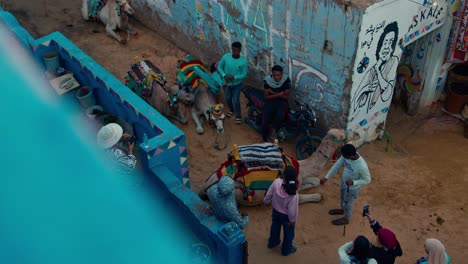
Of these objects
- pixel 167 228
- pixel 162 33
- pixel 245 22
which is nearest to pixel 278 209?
pixel 167 228

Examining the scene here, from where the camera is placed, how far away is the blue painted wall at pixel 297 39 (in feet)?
26.1

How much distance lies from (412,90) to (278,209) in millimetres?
5072

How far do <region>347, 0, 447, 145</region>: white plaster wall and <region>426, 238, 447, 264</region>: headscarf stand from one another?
3.37 meters

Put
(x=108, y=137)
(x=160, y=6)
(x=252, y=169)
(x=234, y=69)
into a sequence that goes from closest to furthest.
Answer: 1. (x=108, y=137)
2. (x=252, y=169)
3. (x=234, y=69)
4. (x=160, y=6)

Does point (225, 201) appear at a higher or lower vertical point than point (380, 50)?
lower

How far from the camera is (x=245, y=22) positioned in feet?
31.3

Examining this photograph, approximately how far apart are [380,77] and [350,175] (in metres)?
2.47

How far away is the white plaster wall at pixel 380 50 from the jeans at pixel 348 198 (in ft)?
5.78

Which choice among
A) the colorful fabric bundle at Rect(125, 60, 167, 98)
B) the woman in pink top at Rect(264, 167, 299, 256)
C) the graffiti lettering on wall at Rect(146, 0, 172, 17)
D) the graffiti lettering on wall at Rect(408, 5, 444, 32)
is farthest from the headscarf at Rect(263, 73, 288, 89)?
the graffiti lettering on wall at Rect(146, 0, 172, 17)

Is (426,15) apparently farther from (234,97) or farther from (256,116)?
(234,97)

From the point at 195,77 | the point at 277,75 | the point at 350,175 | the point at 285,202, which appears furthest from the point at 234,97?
the point at 285,202

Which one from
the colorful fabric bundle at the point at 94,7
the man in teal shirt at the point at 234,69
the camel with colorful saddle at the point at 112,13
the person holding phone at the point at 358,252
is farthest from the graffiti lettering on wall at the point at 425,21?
the colorful fabric bundle at the point at 94,7

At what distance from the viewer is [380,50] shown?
814cm

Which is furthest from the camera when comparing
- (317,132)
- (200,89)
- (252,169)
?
(200,89)
